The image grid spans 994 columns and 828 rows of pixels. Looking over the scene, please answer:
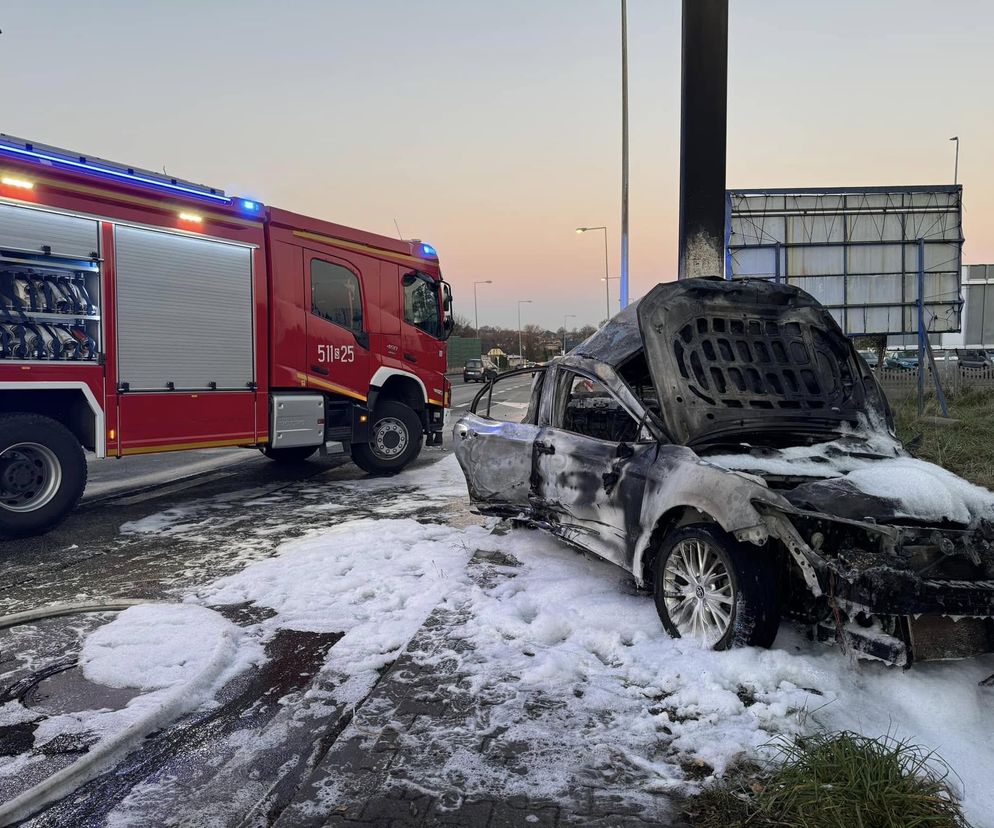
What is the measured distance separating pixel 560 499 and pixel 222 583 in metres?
2.48

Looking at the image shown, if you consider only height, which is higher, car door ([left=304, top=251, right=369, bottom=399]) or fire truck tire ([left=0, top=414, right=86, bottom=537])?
car door ([left=304, top=251, right=369, bottom=399])

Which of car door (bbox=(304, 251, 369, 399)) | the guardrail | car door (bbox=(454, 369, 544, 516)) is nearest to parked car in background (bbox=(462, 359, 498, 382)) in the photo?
the guardrail

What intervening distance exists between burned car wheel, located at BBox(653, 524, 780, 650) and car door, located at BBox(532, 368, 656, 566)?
0.43 meters

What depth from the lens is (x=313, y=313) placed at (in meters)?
9.04

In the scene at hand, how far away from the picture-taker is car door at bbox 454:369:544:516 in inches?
225

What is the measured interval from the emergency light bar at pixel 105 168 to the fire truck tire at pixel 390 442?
320 cm

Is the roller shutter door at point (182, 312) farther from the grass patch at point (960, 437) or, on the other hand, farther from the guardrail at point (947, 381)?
the guardrail at point (947, 381)

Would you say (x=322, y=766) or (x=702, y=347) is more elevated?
(x=702, y=347)

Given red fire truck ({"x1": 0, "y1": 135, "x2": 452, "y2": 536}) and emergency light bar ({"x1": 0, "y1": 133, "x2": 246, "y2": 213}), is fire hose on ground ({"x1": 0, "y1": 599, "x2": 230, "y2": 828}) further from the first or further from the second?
emergency light bar ({"x1": 0, "y1": 133, "x2": 246, "y2": 213})

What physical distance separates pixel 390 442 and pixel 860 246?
8.99 m

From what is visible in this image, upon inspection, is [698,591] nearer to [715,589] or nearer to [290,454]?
[715,589]

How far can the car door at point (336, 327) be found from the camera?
9016 mm

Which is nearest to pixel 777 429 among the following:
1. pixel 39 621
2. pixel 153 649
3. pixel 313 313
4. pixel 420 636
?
pixel 420 636

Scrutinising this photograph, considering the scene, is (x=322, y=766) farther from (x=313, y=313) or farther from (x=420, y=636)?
(x=313, y=313)
